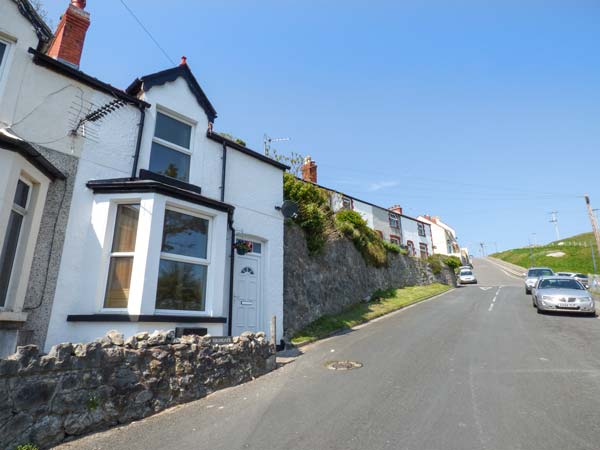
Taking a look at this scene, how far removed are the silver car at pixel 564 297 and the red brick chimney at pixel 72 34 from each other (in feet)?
58.3

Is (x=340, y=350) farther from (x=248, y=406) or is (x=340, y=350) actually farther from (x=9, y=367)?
(x=9, y=367)

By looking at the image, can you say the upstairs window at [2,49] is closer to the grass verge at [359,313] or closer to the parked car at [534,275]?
the grass verge at [359,313]

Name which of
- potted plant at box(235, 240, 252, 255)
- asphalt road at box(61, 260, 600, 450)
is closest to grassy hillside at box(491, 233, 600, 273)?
asphalt road at box(61, 260, 600, 450)

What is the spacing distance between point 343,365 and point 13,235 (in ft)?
22.2

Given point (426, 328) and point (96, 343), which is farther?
point (426, 328)

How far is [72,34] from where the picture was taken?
27.1 feet

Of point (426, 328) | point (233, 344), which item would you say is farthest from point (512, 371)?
point (233, 344)

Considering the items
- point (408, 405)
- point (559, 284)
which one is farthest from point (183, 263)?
point (559, 284)

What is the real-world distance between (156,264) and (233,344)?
2.21 meters

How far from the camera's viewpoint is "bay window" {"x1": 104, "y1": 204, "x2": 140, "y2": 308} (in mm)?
6508

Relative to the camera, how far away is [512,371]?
6.65 metres

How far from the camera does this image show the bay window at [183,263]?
6945mm

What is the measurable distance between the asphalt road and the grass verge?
2.01 m

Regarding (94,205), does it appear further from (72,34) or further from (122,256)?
(72,34)
